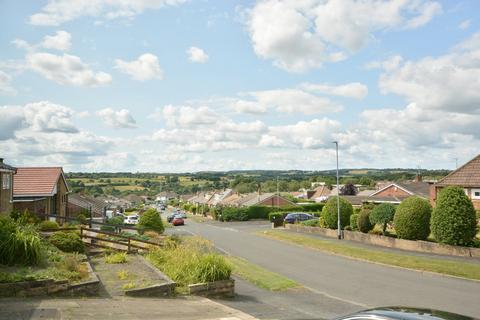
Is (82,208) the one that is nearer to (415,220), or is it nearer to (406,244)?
(406,244)

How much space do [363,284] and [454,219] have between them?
10.8 meters

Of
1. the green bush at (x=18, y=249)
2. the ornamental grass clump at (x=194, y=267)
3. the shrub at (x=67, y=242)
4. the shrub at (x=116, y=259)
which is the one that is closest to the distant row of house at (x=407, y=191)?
the ornamental grass clump at (x=194, y=267)

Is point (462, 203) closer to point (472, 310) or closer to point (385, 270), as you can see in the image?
point (385, 270)

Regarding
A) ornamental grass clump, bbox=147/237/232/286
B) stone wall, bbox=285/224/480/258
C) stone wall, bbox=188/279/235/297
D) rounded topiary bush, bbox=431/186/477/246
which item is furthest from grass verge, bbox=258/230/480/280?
ornamental grass clump, bbox=147/237/232/286

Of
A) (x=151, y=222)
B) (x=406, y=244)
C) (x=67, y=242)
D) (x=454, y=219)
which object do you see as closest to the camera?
(x=67, y=242)

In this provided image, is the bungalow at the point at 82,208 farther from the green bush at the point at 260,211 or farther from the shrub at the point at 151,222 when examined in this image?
the green bush at the point at 260,211

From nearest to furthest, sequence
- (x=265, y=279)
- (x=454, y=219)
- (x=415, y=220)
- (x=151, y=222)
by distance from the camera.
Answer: (x=265, y=279), (x=454, y=219), (x=415, y=220), (x=151, y=222)

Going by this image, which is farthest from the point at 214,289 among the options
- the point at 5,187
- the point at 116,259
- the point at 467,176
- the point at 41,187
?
the point at 467,176

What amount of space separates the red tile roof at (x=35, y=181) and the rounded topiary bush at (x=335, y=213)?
23703 millimetres

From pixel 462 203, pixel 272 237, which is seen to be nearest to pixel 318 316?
pixel 462 203

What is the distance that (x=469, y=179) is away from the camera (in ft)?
132

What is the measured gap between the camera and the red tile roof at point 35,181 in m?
37.4

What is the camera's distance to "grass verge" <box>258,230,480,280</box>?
74.5 feet

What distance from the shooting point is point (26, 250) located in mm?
14617
